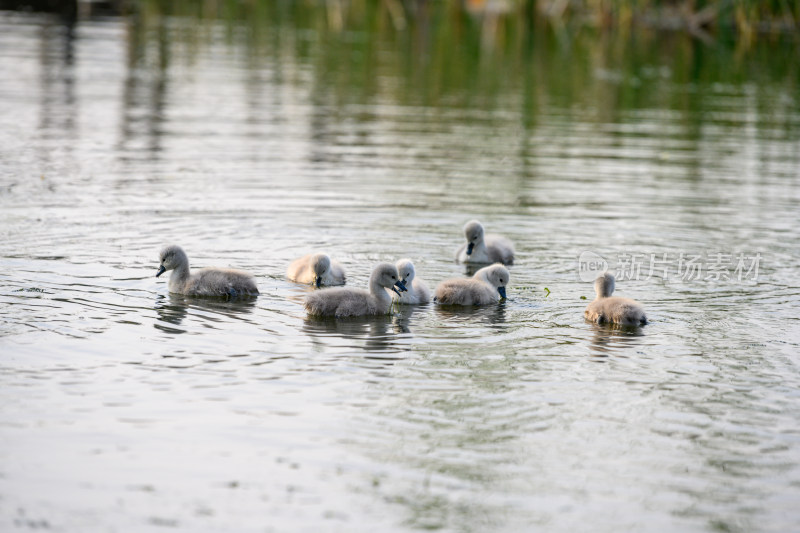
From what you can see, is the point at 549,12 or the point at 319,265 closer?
the point at 319,265

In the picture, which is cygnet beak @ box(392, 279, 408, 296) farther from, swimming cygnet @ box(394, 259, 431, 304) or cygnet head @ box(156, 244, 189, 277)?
cygnet head @ box(156, 244, 189, 277)

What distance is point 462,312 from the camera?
9359mm

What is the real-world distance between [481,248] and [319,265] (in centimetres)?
196

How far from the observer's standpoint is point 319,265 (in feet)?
31.5

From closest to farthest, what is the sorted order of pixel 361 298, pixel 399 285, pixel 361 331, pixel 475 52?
pixel 361 331
pixel 361 298
pixel 399 285
pixel 475 52

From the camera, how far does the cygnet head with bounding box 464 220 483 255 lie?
35.4ft

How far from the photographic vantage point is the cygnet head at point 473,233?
10791 mm

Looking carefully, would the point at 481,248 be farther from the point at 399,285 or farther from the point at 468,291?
the point at 399,285

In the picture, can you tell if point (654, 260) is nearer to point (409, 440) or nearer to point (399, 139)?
point (409, 440)

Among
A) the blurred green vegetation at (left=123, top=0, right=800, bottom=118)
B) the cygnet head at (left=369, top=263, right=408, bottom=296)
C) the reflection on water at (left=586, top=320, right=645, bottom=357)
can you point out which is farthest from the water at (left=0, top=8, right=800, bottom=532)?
the blurred green vegetation at (left=123, top=0, right=800, bottom=118)

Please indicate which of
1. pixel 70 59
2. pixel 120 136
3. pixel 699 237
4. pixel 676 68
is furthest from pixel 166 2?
pixel 699 237

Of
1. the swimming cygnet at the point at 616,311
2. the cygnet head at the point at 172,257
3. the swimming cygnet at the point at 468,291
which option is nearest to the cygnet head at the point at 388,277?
the swimming cygnet at the point at 468,291

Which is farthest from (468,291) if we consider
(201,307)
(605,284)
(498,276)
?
(201,307)

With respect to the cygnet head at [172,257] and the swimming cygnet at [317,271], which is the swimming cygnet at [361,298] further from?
the cygnet head at [172,257]
